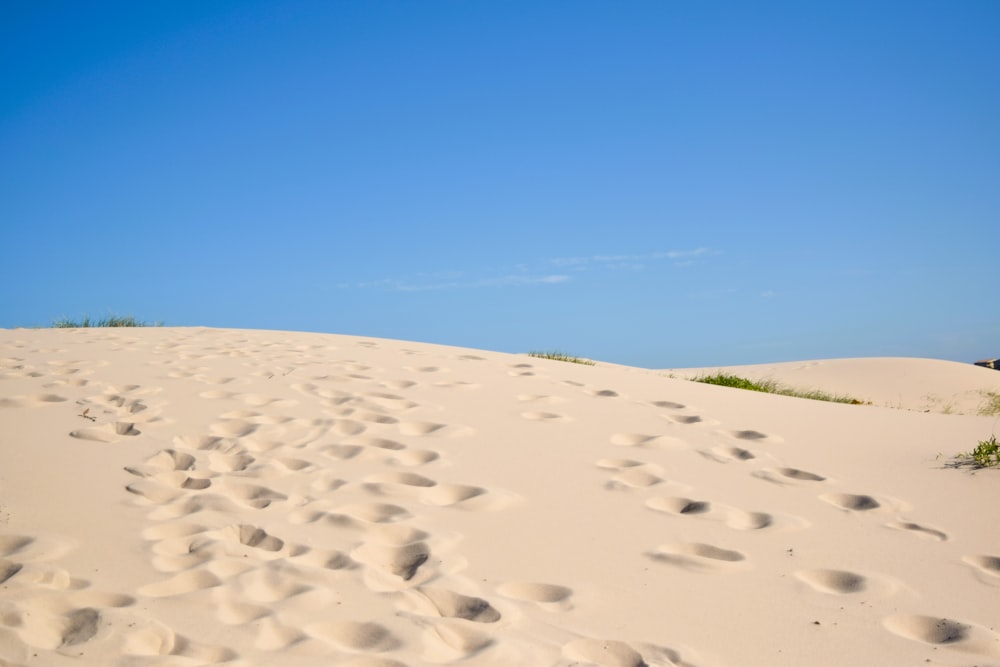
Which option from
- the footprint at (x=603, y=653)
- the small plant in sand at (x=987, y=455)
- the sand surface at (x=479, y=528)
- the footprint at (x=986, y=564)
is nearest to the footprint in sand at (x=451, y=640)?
the sand surface at (x=479, y=528)

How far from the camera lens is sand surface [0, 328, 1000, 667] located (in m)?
2.56

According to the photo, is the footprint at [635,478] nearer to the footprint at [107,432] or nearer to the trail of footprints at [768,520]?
the trail of footprints at [768,520]

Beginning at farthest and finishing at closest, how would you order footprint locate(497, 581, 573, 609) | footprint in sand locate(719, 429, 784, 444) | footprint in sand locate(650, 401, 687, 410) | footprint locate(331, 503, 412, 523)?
footprint in sand locate(650, 401, 687, 410) → footprint in sand locate(719, 429, 784, 444) → footprint locate(331, 503, 412, 523) → footprint locate(497, 581, 573, 609)

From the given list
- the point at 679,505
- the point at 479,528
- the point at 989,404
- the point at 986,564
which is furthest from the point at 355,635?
the point at 989,404

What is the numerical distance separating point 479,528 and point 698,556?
999 mm

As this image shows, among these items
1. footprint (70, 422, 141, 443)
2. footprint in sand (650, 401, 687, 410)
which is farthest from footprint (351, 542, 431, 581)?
footprint in sand (650, 401, 687, 410)

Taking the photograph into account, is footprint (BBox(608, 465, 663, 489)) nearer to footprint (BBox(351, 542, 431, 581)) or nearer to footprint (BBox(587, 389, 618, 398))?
footprint (BBox(351, 542, 431, 581))

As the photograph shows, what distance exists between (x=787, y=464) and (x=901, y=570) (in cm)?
144

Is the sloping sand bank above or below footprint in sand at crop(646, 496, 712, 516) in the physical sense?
above

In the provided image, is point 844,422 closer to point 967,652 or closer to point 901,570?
point 901,570

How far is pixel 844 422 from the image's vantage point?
18.5 feet

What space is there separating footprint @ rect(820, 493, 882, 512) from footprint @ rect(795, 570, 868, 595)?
852mm

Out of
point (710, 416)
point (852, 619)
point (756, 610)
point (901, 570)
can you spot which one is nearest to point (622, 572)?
point (756, 610)

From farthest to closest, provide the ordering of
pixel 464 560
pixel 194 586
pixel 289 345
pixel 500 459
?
pixel 289 345 → pixel 500 459 → pixel 464 560 → pixel 194 586
